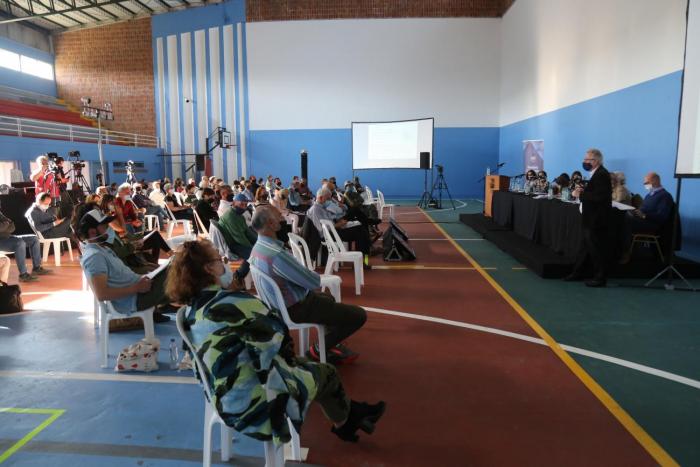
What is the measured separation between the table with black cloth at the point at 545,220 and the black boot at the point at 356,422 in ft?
13.1

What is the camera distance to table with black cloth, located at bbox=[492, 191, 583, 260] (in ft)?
18.8

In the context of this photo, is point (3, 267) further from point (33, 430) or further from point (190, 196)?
point (190, 196)

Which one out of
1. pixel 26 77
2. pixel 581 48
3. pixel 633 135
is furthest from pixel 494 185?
pixel 26 77

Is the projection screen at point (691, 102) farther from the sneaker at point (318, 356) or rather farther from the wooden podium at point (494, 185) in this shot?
the wooden podium at point (494, 185)

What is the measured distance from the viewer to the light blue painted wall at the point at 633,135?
654 centimetres

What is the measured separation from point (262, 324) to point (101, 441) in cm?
130

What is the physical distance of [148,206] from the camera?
9523 mm

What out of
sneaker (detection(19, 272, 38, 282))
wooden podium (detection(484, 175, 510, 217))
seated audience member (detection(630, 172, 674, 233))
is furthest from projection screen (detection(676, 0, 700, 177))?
sneaker (detection(19, 272, 38, 282))

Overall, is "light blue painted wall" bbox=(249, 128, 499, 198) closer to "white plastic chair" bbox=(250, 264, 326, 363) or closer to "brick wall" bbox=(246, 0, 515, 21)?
"brick wall" bbox=(246, 0, 515, 21)

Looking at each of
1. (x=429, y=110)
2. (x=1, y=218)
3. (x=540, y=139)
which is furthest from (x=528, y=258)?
(x=429, y=110)

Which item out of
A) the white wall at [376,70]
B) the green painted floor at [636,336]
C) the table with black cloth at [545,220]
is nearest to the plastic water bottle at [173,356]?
the green painted floor at [636,336]

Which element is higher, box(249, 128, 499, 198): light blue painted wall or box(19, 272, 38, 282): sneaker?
box(249, 128, 499, 198): light blue painted wall

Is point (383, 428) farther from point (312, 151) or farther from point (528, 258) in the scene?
point (312, 151)

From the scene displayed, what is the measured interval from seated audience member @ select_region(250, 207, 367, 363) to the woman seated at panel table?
94cm
